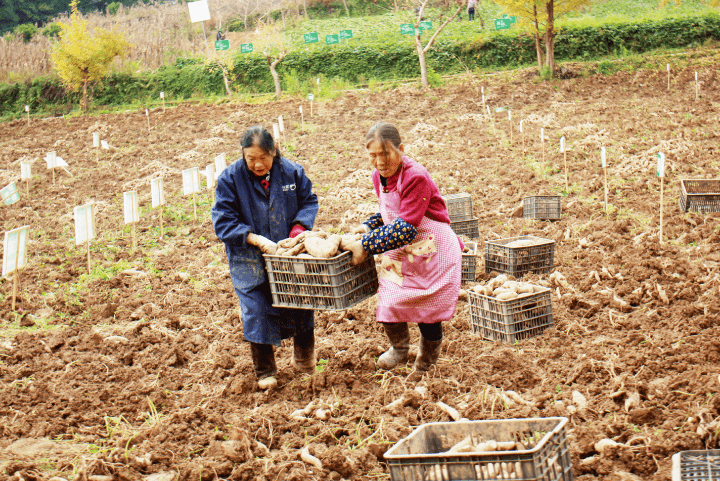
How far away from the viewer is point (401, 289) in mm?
4008

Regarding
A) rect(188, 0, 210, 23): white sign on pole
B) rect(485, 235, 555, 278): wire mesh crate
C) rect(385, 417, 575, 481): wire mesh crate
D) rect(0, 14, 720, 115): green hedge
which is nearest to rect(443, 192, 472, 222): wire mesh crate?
rect(485, 235, 555, 278): wire mesh crate

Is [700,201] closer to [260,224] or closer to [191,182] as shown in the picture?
[260,224]

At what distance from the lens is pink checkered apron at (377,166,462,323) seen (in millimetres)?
3932

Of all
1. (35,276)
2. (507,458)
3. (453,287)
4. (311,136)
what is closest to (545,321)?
(453,287)

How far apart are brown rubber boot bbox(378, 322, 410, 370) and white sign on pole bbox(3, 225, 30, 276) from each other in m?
3.75

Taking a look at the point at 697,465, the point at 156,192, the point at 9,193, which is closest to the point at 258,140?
the point at 697,465

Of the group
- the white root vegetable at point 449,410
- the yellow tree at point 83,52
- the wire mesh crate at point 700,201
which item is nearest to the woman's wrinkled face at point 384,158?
the white root vegetable at point 449,410

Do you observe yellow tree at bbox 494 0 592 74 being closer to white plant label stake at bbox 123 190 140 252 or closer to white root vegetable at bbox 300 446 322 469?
white plant label stake at bbox 123 190 140 252

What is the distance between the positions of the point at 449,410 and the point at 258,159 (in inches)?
72.0

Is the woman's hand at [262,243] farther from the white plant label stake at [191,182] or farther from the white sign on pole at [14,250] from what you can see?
the white plant label stake at [191,182]

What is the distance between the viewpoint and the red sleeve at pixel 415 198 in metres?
3.73

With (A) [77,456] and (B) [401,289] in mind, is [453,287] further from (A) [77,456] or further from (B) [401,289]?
(A) [77,456]

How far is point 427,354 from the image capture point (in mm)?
4199

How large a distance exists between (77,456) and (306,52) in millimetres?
25309
